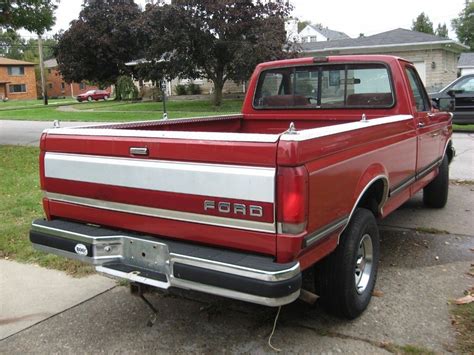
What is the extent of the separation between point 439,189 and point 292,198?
4447 millimetres

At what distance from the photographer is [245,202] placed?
2.87m

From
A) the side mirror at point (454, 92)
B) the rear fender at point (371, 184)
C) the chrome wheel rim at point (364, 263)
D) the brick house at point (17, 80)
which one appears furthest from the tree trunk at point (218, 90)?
the brick house at point (17, 80)

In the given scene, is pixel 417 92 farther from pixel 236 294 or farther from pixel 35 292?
pixel 35 292

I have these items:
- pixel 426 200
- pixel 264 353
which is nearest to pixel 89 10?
pixel 426 200

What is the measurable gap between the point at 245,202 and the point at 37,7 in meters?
13.8

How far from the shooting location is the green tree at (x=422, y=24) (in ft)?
233

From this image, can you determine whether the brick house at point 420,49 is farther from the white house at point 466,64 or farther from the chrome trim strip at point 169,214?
the chrome trim strip at point 169,214

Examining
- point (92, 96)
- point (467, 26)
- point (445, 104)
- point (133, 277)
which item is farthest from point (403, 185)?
point (467, 26)

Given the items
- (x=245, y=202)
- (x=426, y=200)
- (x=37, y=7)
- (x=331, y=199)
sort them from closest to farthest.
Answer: (x=245, y=202)
(x=331, y=199)
(x=426, y=200)
(x=37, y=7)

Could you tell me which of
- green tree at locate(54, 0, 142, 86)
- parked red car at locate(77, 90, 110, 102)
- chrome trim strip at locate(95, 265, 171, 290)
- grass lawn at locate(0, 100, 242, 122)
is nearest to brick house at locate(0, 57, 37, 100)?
parked red car at locate(77, 90, 110, 102)

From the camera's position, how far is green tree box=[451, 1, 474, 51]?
74.1 m

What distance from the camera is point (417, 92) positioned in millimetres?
5359

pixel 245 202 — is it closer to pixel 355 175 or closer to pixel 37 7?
pixel 355 175

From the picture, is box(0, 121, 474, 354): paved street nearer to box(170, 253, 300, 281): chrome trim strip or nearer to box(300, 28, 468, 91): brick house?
box(170, 253, 300, 281): chrome trim strip
